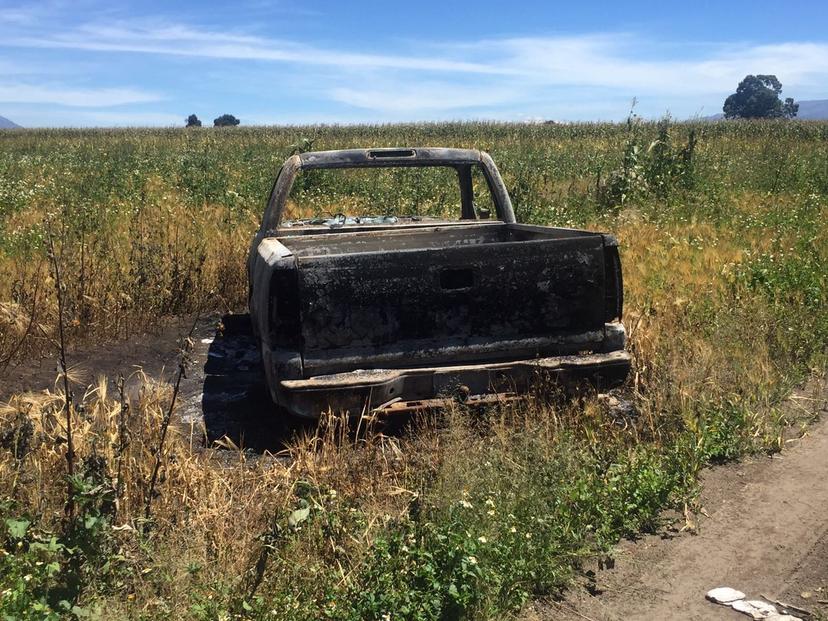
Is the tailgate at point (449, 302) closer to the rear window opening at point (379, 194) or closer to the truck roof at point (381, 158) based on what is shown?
the truck roof at point (381, 158)

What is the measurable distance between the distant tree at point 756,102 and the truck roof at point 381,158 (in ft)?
412

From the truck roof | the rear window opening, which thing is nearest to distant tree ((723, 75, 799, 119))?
the rear window opening

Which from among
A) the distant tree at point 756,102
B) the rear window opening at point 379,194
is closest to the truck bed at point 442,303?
the rear window opening at point 379,194

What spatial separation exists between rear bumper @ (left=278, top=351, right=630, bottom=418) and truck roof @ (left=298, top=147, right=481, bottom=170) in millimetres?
1987

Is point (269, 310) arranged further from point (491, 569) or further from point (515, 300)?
point (491, 569)

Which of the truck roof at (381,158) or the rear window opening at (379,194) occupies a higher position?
the truck roof at (381,158)

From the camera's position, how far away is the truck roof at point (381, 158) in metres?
5.49

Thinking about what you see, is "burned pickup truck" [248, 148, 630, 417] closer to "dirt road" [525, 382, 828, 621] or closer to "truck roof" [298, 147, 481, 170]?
"dirt road" [525, 382, 828, 621]

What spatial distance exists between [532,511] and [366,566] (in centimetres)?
86

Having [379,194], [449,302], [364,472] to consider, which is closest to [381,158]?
[449,302]

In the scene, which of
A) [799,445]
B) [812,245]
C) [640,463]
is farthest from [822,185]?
[640,463]

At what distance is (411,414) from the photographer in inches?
163

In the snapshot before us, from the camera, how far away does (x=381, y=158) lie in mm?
5562

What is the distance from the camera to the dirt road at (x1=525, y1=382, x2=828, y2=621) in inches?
124
